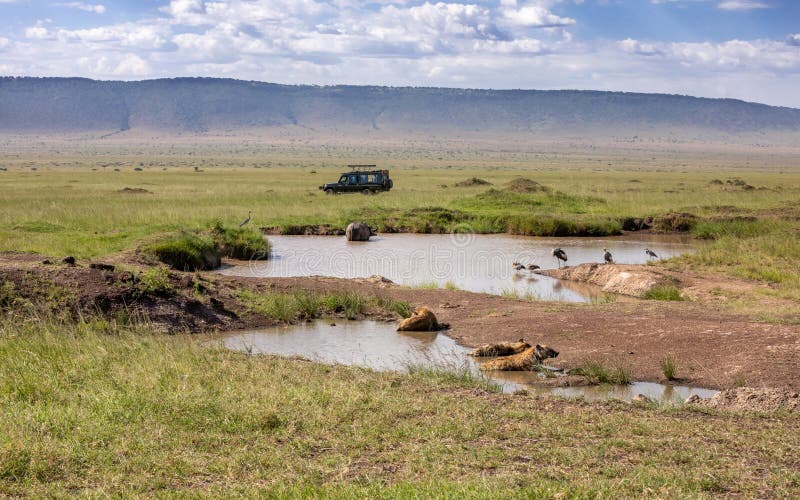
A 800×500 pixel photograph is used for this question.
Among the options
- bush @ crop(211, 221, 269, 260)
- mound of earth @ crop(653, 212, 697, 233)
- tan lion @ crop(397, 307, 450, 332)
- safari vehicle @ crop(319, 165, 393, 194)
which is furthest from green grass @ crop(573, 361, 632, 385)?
safari vehicle @ crop(319, 165, 393, 194)

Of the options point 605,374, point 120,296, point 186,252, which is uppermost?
point 120,296

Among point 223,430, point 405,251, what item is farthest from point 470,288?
point 223,430

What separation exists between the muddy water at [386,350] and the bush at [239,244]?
8867mm

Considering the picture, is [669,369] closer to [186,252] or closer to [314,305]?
[314,305]

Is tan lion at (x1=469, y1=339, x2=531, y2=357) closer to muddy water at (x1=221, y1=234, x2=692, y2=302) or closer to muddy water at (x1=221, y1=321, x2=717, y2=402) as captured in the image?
muddy water at (x1=221, y1=321, x2=717, y2=402)

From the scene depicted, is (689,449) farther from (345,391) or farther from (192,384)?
(192,384)

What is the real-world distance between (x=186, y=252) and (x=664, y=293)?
1127 centimetres

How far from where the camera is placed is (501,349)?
12641mm

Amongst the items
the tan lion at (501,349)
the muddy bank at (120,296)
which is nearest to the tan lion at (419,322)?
the muddy bank at (120,296)

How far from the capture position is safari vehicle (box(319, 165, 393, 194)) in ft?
143

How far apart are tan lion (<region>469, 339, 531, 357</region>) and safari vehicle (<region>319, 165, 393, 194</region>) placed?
3113 centimetres

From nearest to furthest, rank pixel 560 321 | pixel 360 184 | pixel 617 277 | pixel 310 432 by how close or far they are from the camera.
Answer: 1. pixel 310 432
2. pixel 560 321
3. pixel 617 277
4. pixel 360 184

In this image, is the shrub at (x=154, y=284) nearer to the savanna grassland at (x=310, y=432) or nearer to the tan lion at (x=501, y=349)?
the savanna grassland at (x=310, y=432)

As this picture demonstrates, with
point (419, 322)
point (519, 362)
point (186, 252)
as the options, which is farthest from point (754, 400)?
point (186, 252)
